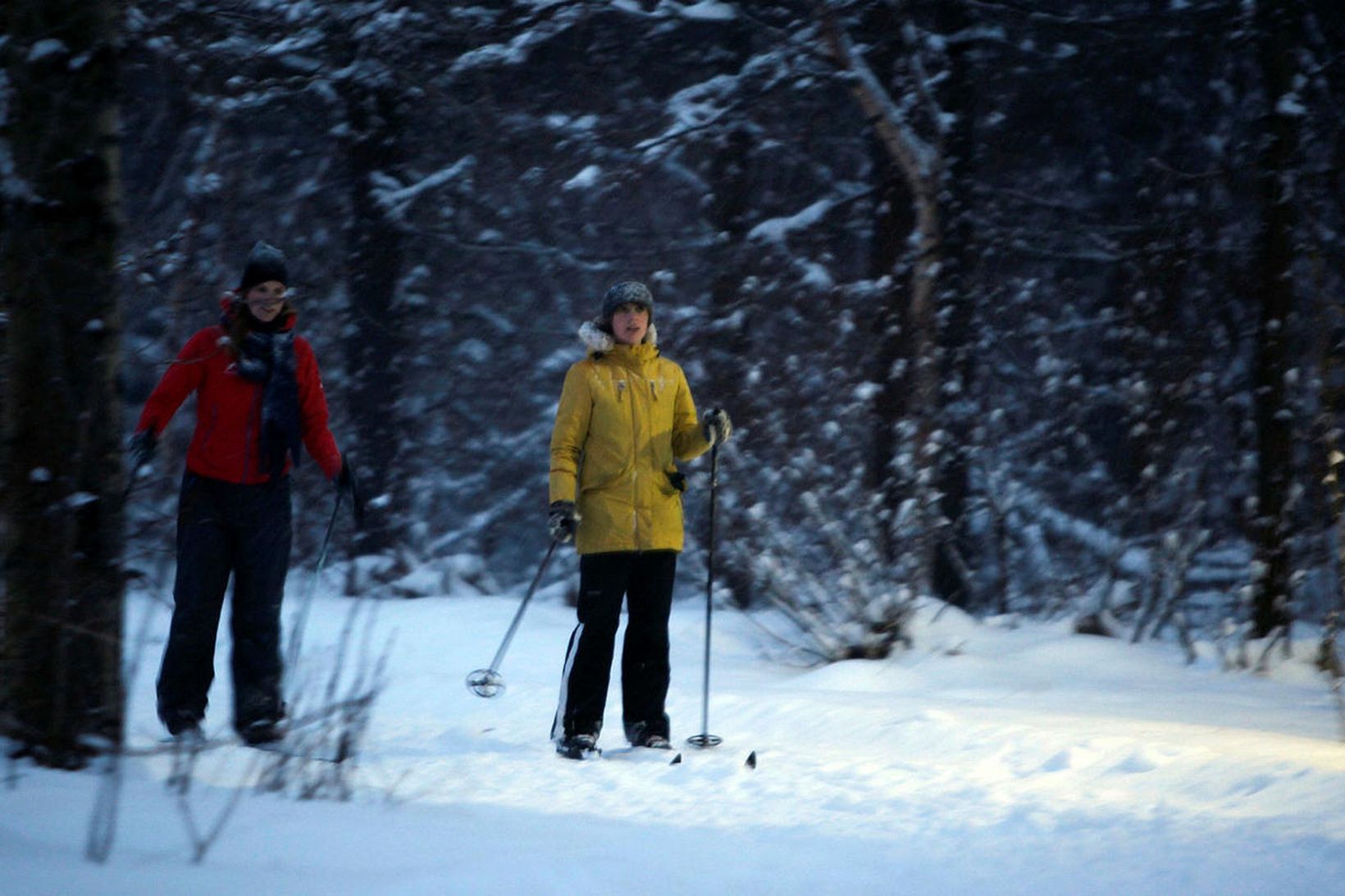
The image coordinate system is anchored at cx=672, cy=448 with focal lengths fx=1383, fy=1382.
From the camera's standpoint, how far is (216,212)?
538 inches

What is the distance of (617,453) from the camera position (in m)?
5.29

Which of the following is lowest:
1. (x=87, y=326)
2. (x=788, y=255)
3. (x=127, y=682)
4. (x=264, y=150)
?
(x=127, y=682)

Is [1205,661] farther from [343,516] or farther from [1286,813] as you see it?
[343,516]

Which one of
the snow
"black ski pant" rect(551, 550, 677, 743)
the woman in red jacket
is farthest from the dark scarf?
the snow

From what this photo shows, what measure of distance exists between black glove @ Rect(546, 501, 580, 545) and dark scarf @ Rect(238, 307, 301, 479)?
1005 mm

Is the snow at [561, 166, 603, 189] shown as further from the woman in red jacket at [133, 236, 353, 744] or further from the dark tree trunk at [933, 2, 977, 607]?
the woman in red jacket at [133, 236, 353, 744]

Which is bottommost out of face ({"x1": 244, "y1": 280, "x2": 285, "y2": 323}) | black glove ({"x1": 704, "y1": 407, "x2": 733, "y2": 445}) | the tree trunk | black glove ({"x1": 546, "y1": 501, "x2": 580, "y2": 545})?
black glove ({"x1": 546, "y1": 501, "x2": 580, "y2": 545})

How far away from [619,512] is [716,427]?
20.5 inches

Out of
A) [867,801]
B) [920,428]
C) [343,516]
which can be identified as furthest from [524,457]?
[867,801]

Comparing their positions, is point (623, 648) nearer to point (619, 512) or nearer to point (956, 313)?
point (619, 512)

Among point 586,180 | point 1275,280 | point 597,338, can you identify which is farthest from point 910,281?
point 597,338

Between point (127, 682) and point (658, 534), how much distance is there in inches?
95.3

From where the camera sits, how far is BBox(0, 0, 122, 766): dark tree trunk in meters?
3.60

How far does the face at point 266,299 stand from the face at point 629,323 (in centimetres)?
125
